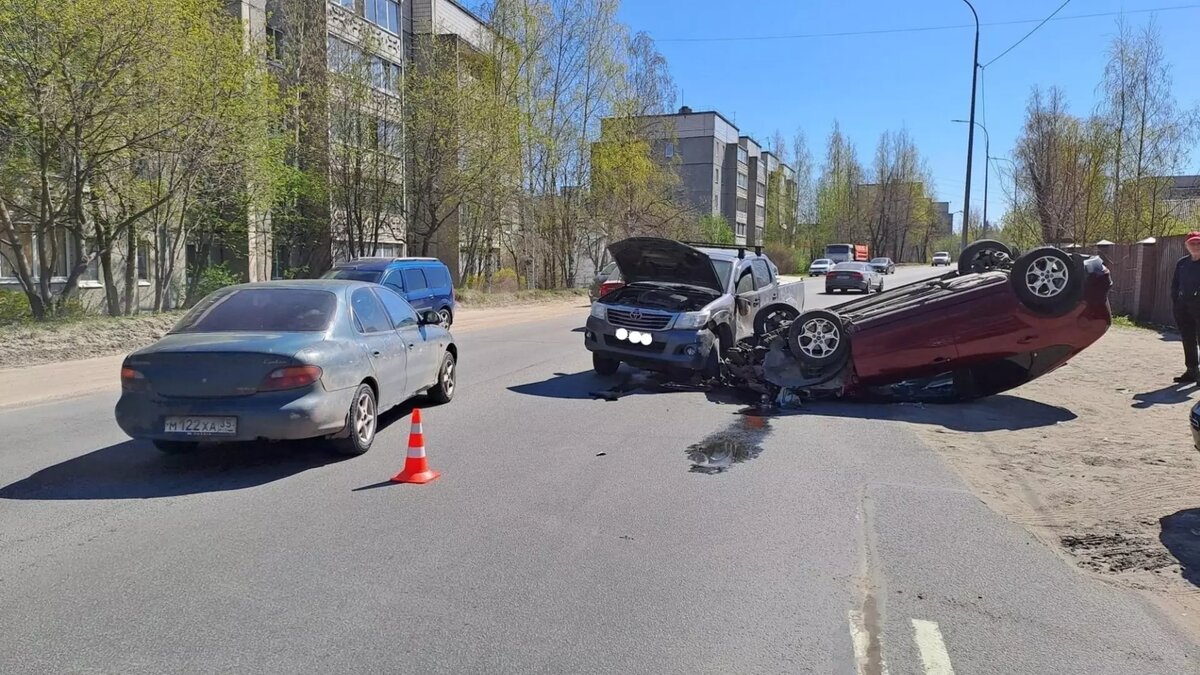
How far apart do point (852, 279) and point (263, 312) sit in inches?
1288

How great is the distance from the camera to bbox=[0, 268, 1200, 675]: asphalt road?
3.62m

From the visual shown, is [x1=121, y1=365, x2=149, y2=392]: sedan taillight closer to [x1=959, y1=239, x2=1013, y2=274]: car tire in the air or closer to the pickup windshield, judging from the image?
the pickup windshield

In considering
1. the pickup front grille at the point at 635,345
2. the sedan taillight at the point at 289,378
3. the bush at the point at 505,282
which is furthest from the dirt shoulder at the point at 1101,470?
the bush at the point at 505,282

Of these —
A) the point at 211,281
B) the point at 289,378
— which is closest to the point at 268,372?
the point at 289,378

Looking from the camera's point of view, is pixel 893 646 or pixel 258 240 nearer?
pixel 893 646

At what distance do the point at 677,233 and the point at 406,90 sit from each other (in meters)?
19.7

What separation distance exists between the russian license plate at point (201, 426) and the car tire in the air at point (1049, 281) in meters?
7.69

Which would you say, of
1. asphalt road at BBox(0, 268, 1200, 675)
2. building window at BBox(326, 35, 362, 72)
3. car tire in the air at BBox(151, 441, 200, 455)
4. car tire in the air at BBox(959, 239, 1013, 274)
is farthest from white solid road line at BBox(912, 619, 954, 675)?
building window at BBox(326, 35, 362, 72)

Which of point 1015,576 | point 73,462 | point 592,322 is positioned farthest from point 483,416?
point 1015,576

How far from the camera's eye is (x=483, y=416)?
8.91m

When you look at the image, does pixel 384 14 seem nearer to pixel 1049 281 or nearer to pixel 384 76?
pixel 384 76

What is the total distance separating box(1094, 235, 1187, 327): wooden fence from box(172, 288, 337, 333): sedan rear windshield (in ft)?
56.4

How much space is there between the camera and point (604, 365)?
11641 mm

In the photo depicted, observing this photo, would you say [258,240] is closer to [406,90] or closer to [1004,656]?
[406,90]
